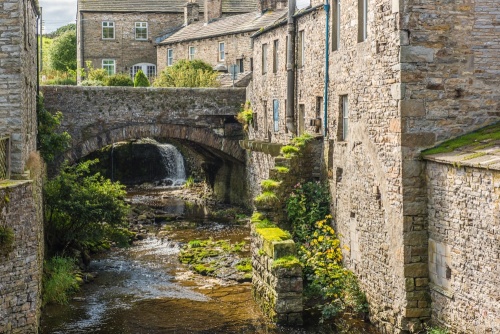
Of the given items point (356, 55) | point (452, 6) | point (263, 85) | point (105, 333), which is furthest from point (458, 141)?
point (263, 85)

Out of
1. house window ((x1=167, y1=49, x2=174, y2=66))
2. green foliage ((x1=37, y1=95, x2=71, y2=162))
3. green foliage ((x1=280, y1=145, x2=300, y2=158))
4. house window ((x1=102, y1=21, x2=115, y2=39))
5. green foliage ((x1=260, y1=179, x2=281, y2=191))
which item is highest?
house window ((x1=102, y1=21, x2=115, y2=39))

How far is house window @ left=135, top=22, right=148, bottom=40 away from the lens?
48750mm

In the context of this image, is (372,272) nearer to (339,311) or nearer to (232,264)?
(339,311)

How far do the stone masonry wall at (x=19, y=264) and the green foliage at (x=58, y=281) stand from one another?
3312 mm

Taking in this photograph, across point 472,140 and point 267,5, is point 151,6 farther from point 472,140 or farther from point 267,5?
point 472,140

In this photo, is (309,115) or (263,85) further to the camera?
(263,85)

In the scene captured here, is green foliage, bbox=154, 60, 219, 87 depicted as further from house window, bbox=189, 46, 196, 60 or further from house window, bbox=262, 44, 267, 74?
house window, bbox=262, 44, 267, 74

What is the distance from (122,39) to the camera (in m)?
48.6

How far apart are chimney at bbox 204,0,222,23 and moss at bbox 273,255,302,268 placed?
31.7 m

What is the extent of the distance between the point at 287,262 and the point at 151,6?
3756 centimetres

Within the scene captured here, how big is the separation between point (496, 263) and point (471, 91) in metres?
3.54

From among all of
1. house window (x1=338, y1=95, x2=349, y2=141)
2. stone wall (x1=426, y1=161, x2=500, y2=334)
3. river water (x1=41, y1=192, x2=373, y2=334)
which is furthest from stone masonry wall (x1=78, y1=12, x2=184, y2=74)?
stone wall (x1=426, y1=161, x2=500, y2=334)

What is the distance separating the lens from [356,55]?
1498 centimetres

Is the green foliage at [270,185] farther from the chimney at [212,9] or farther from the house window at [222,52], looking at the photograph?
the chimney at [212,9]
